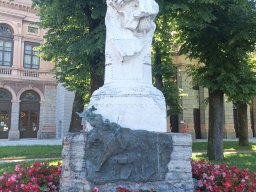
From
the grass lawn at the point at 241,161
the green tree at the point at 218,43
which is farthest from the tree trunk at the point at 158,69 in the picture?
the grass lawn at the point at 241,161

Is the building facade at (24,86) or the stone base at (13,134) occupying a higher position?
the building facade at (24,86)

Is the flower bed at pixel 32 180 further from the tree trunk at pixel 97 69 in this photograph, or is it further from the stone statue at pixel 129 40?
the tree trunk at pixel 97 69

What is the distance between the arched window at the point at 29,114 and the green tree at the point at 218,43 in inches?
849

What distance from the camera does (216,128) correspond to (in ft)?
46.9

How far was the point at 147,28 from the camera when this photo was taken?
6.43m

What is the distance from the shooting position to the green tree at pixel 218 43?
12758mm

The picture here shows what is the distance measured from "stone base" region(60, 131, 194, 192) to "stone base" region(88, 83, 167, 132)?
33 cm

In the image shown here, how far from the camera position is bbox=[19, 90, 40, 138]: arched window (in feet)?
107

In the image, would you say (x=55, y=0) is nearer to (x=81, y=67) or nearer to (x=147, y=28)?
(x=81, y=67)

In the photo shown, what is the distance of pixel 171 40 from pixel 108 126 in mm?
11784

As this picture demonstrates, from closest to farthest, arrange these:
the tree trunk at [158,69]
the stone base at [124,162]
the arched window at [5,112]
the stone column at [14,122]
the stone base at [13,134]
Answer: the stone base at [124,162] < the tree trunk at [158,69] < the stone base at [13,134] < the stone column at [14,122] < the arched window at [5,112]

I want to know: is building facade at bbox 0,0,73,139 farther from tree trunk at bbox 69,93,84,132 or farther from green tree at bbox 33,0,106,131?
green tree at bbox 33,0,106,131

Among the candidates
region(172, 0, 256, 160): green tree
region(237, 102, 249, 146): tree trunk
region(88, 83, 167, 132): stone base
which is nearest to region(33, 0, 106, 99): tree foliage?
region(172, 0, 256, 160): green tree

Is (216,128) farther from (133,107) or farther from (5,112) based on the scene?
(5,112)
